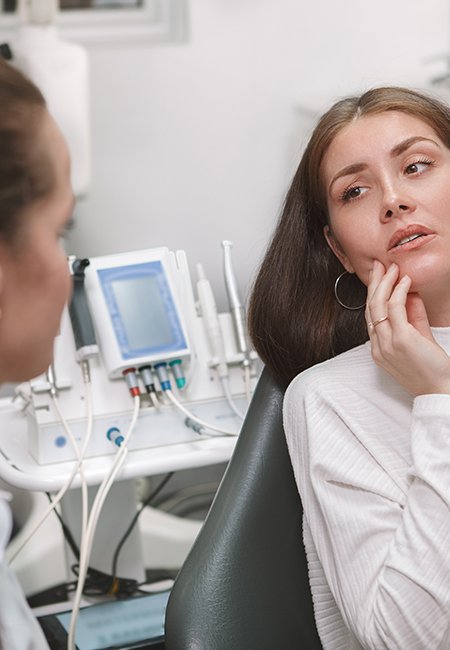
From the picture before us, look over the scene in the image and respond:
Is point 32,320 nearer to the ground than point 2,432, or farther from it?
farther from it

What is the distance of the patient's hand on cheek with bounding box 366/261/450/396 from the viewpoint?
1.21 metres

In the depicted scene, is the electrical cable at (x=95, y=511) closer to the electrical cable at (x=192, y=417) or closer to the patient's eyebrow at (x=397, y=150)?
the electrical cable at (x=192, y=417)

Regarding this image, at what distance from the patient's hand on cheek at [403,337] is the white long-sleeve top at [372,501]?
0.11ft

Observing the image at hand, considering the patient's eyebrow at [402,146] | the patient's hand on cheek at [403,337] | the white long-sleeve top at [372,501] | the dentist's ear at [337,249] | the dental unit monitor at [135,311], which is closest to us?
the white long-sleeve top at [372,501]

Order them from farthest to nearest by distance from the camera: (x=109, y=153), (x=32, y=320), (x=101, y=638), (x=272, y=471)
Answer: (x=109, y=153), (x=101, y=638), (x=272, y=471), (x=32, y=320)

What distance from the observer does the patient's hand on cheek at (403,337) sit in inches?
47.5

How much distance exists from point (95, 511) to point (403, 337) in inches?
24.3

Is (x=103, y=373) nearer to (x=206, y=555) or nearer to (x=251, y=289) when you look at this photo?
(x=251, y=289)

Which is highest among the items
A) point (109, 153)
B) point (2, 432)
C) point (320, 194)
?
point (320, 194)

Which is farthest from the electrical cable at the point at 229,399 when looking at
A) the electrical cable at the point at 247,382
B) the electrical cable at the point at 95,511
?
the electrical cable at the point at 95,511

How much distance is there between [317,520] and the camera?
1.24 m

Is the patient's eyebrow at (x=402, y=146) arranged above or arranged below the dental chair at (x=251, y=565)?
above

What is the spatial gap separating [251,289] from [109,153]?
1.23 meters

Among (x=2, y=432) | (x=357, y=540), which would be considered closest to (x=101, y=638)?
(x=2, y=432)
